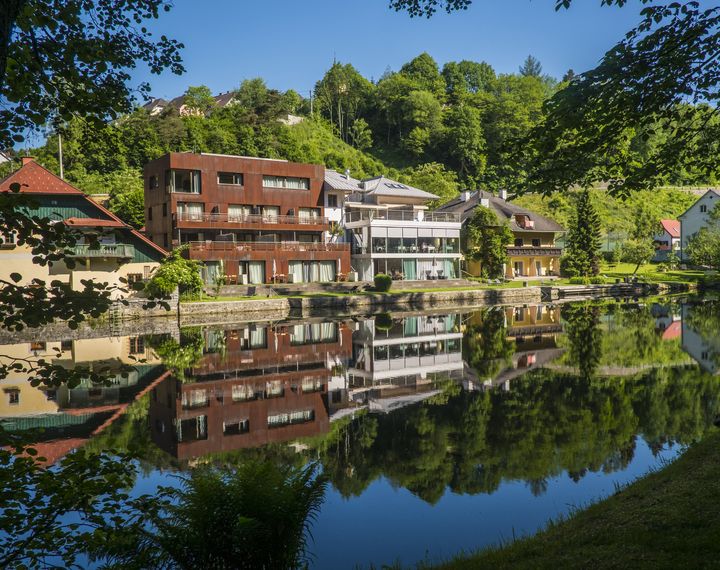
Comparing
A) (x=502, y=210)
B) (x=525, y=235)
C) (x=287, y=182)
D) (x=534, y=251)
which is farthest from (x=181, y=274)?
(x=525, y=235)

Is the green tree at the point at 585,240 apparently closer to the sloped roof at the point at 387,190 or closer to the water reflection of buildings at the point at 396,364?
the sloped roof at the point at 387,190

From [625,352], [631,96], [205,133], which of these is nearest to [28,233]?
[631,96]

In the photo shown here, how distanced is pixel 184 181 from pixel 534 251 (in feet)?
117

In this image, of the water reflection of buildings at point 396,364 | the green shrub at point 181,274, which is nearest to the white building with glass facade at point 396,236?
the green shrub at point 181,274

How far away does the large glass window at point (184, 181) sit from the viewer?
146 ft

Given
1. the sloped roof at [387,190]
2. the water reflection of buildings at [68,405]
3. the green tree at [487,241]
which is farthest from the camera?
the sloped roof at [387,190]

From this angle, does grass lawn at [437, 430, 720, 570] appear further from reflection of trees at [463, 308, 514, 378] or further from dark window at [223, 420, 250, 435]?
reflection of trees at [463, 308, 514, 378]

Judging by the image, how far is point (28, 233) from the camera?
3988mm

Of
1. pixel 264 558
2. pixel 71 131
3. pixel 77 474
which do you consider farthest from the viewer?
pixel 264 558

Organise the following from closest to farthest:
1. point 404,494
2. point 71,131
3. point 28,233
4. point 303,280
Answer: point 28,233 < point 71,131 < point 404,494 < point 303,280

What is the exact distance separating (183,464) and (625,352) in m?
17.1

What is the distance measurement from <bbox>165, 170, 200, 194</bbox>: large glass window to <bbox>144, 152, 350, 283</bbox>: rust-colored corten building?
0.24 feet

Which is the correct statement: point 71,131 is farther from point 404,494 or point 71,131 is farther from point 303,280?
point 303,280

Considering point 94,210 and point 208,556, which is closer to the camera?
point 208,556
